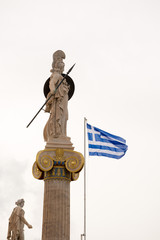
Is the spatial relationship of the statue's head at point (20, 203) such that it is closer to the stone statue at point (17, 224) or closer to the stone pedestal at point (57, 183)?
the stone statue at point (17, 224)

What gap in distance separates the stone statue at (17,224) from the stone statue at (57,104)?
4.88 m

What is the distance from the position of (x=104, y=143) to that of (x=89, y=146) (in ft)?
3.46

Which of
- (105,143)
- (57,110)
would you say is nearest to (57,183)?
(57,110)

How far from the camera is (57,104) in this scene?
1953 cm

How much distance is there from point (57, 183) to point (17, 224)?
5646mm

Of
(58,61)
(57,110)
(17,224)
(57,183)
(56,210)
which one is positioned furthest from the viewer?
(17,224)

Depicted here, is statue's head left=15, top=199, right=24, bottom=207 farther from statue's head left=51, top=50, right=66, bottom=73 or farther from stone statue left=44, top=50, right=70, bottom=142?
statue's head left=51, top=50, right=66, bottom=73

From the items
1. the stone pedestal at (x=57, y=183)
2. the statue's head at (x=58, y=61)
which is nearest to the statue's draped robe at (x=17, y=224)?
the stone pedestal at (x=57, y=183)

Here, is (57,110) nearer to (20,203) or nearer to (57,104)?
(57,104)

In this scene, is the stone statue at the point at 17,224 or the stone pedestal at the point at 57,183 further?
the stone statue at the point at 17,224

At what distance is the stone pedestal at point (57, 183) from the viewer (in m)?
16.9

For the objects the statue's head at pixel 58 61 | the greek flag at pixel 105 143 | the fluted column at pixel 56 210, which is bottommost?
the fluted column at pixel 56 210

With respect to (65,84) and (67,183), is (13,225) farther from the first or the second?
(65,84)

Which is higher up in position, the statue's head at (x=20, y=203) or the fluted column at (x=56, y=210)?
the statue's head at (x=20, y=203)
